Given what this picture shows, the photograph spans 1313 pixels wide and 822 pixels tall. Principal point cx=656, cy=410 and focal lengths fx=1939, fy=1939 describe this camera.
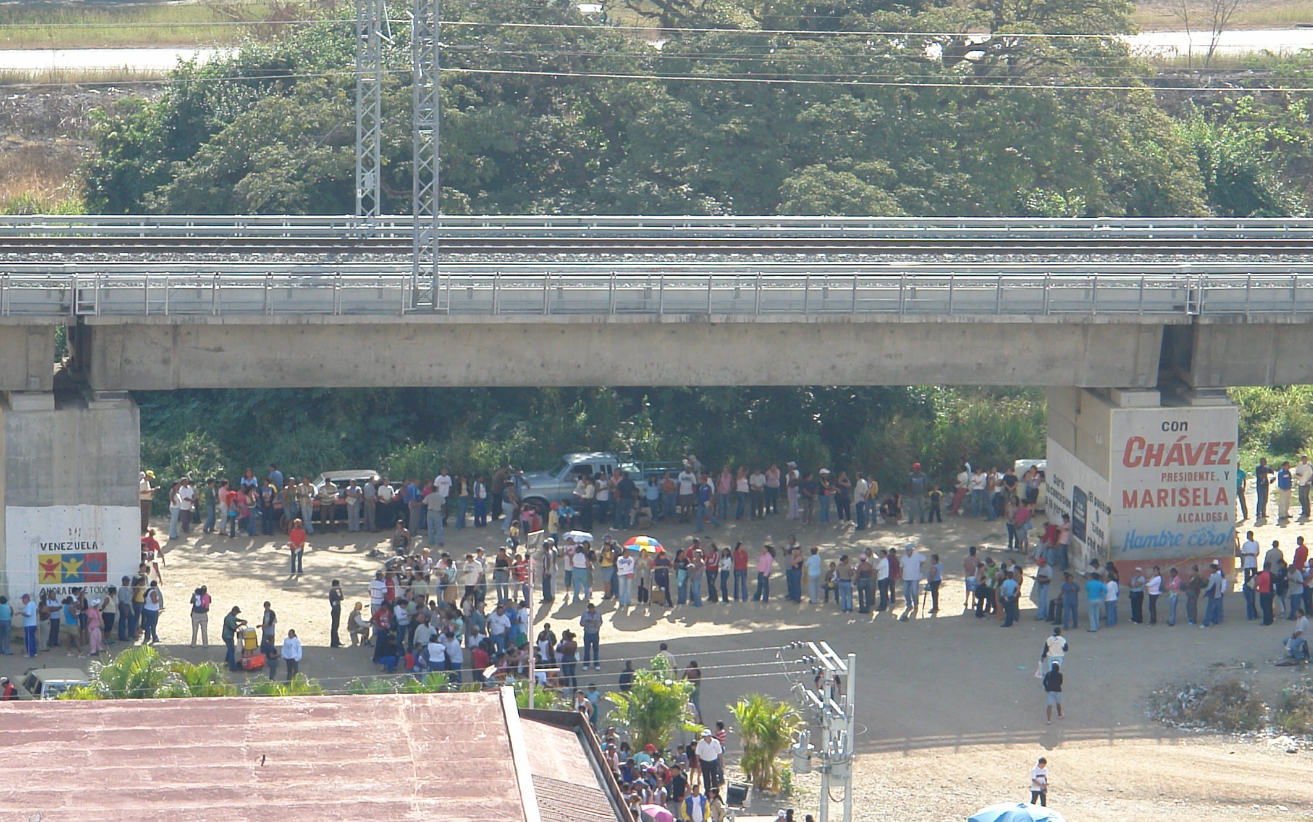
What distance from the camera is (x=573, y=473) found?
4219 centimetres

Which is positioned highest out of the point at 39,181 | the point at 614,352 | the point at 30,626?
the point at 39,181

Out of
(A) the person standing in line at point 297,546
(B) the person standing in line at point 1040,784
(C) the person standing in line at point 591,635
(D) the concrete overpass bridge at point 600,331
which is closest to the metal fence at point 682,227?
(D) the concrete overpass bridge at point 600,331

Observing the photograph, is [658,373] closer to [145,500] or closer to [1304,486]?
[145,500]

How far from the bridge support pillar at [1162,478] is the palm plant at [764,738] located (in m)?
11.0

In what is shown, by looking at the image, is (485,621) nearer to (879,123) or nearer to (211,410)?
(211,410)

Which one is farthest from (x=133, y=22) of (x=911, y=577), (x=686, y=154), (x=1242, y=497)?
(x=1242, y=497)

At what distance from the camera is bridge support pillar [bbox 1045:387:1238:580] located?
123 feet

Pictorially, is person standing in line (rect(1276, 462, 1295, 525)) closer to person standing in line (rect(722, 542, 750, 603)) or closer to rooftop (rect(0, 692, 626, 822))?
person standing in line (rect(722, 542, 750, 603))

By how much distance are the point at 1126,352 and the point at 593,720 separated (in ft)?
46.4

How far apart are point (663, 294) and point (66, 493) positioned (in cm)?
1138

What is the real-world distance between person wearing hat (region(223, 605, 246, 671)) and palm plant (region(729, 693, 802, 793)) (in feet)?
30.5

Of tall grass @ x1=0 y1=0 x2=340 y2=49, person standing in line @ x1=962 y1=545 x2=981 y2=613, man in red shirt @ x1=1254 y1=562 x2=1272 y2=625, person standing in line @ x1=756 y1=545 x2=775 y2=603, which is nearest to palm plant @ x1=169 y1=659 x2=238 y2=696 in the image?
person standing in line @ x1=756 y1=545 x2=775 y2=603

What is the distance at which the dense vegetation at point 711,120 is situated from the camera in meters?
52.0

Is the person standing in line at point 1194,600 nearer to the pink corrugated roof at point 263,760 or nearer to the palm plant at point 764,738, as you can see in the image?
the palm plant at point 764,738
